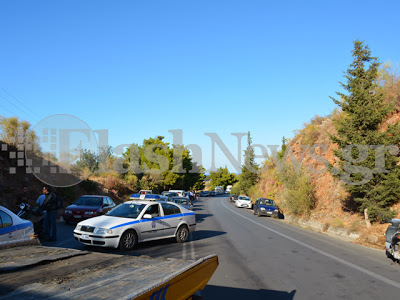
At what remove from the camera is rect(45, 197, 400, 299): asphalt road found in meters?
6.25

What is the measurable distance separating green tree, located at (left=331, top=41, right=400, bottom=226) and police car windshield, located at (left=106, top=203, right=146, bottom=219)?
10.3 metres

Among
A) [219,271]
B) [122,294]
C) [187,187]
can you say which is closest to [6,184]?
[219,271]

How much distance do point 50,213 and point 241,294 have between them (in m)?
7.86

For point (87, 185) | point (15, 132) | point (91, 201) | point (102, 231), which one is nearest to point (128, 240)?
point (102, 231)

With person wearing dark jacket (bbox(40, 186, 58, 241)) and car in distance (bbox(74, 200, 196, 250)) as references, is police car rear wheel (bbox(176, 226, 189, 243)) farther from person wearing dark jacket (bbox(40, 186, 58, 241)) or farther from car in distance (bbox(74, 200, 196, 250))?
person wearing dark jacket (bbox(40, 186, 58, 241))

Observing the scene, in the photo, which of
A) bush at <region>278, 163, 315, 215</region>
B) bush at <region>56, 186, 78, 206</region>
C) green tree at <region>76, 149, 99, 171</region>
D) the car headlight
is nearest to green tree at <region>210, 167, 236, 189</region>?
green tree at <region>76, 149, 99, 171</region>

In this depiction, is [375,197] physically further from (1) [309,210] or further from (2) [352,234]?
(1) [309,210]

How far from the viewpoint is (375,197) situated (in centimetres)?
1506

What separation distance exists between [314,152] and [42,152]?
Result: 2496 centimetres

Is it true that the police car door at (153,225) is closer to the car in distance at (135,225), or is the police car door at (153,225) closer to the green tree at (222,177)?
the car in distance at (135,225)

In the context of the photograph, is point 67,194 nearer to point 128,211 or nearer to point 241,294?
point 128,211

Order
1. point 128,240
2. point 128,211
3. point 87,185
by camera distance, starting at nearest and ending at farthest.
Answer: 1. point 128,240
2. point 128,211
3. point 87,185

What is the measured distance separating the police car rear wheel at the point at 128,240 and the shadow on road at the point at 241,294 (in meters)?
4.32

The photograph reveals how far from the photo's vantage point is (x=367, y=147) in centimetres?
1573
